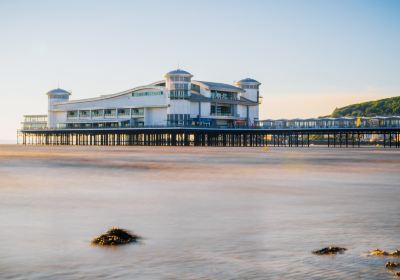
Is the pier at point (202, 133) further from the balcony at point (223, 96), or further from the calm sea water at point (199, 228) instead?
the calm sea water at point (199, 228)

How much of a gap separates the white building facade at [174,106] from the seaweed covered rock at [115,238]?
8850cm

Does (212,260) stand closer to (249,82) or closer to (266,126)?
(266,126)

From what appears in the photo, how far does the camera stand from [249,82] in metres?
114

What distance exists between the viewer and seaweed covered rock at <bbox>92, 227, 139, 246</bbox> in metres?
9.86

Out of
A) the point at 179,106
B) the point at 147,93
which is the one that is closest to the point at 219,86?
the point at 179,106

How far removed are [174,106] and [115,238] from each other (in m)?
89.5

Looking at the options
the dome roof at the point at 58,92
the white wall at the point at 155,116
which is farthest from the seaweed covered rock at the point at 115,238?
the dome roof at the point at 58,92

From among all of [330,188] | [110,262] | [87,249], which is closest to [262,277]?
[110,262]

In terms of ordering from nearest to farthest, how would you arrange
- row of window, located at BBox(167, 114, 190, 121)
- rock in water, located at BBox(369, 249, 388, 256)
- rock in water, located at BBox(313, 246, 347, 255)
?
1. rock in water, located at BBox(369, 249, 388, 256)
2. rock in water, located at BBox(313, 246, 347, 255)
3. row of window, located at BBox(167, 114, 190, 121)

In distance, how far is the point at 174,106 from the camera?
99.2 meters

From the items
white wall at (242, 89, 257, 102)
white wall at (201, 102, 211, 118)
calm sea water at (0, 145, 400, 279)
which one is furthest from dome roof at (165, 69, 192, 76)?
calm sea water at (0, 145, 400, 279)

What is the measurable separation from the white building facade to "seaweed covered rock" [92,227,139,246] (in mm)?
88504

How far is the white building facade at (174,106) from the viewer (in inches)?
3939

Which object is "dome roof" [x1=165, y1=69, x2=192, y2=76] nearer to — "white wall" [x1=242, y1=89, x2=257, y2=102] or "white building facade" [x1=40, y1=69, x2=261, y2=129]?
"white building facade" [x1=40, y1=69, x2=261, y2=129]
